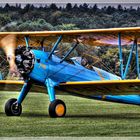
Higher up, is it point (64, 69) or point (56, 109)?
point (64, 69)

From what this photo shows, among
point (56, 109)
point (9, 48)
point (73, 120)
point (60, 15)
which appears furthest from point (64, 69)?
point (60, 15)

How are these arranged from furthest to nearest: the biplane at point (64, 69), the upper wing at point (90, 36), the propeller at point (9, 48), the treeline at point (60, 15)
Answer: the biplane at point (64, 69)
the upper wing at point (90, 36)
the propeller at point (9, 48)
the treeline at point (60, 15)

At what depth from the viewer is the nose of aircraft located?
5930 mm

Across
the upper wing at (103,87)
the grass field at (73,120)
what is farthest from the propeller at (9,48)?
the upper wing at (103,87)

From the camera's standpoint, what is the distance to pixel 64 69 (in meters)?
6.36

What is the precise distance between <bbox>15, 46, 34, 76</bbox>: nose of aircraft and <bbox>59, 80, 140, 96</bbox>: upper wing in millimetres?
437

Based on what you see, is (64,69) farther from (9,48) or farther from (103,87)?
(9,48)

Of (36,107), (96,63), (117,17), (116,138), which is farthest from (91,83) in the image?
(116,138)

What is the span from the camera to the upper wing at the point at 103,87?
19.9ft

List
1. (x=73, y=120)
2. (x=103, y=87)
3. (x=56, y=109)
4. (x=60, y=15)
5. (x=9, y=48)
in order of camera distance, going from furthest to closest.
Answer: (x=103, y=87) < (x=56, y=109) < (x=9, y=48) < (x=73, y=120) < (x=60, y=15)

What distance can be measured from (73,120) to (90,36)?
1.14m

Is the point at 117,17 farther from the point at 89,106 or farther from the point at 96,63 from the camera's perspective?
the point at 89,106

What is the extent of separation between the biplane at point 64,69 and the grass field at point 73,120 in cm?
17

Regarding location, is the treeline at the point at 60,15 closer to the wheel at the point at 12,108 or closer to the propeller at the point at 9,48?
the propeller at the point at 9,48
